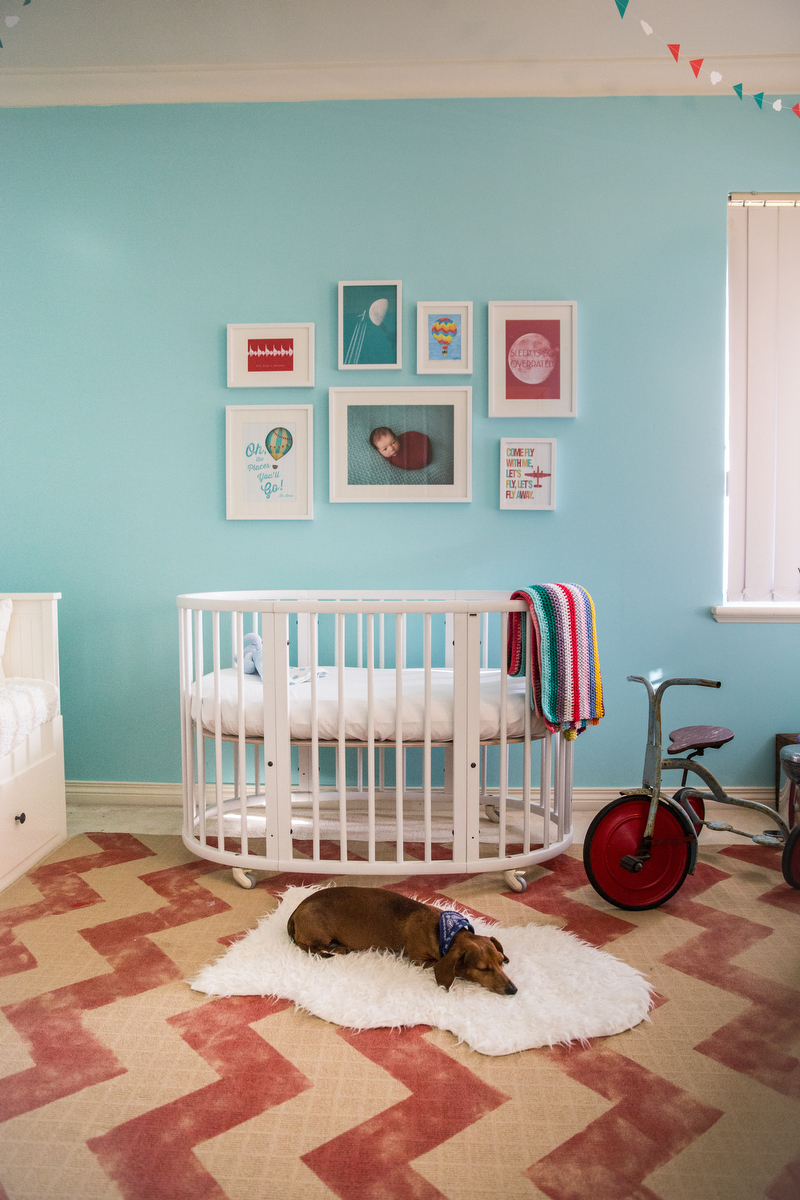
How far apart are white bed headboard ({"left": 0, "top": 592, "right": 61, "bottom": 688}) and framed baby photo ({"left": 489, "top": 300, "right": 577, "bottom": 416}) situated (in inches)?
64.3

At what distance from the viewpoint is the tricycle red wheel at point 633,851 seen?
1.78 m

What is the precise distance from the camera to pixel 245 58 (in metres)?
2.44

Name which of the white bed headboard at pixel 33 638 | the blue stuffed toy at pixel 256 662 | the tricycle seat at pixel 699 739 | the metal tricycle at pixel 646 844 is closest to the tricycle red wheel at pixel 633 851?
the metal tricycle at pixel 646 844

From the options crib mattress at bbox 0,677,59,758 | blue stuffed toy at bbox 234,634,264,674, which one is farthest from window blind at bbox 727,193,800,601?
crib mattress at bbox 0,677,59,758

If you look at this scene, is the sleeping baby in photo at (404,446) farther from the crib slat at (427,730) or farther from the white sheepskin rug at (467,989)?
the white sheepskin rug at (467,989)

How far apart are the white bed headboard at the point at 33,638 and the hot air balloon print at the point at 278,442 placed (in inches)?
34.5

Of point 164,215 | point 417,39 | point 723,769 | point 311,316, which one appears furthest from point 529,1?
point 723,769

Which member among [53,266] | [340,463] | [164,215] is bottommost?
[340,463]

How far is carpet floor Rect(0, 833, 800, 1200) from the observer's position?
995mm

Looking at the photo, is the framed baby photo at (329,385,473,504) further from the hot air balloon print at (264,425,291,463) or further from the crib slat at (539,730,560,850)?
the crib slat at (539,730,560,850)

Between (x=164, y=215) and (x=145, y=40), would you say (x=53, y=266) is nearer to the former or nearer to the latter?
(x=164, y=215)

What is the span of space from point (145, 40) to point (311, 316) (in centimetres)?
100

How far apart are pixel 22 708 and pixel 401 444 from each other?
1484 mm

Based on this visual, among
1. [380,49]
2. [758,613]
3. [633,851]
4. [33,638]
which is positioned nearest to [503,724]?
[633,851]
